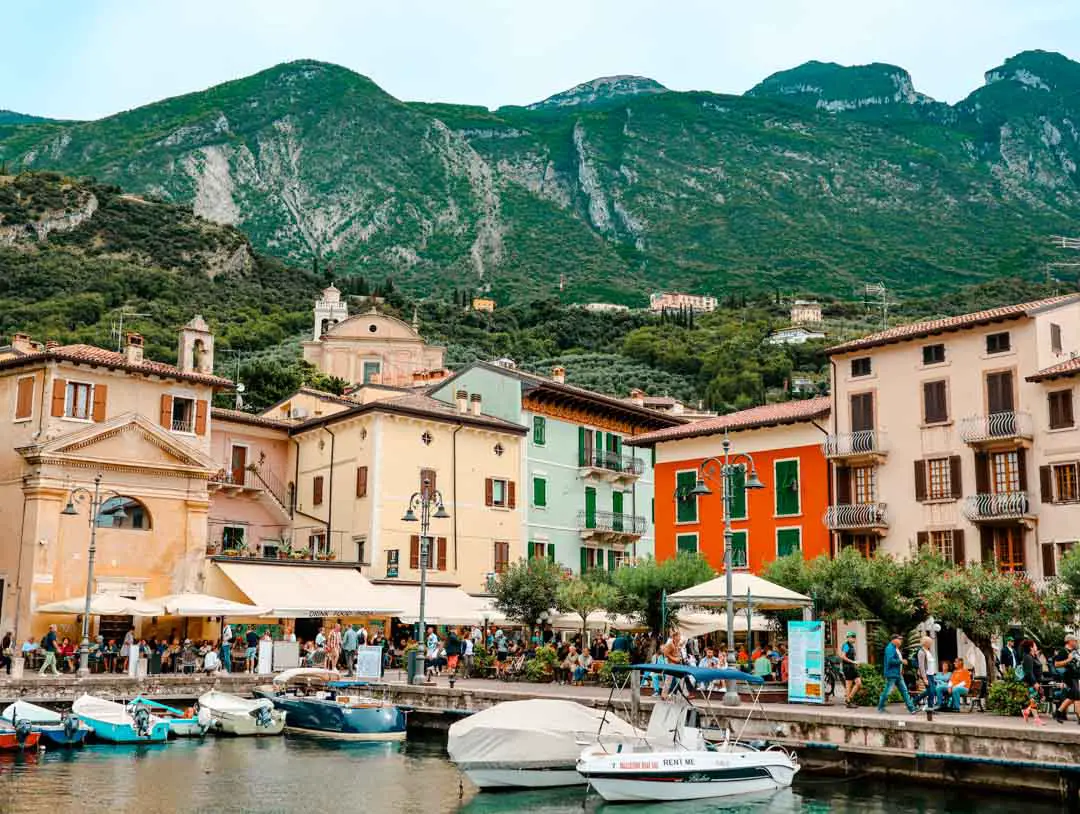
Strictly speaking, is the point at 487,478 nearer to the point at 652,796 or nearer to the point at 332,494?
the point at 332,494

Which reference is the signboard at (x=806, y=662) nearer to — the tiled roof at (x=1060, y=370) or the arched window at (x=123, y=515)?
the tiled roof at (x=1060, y=370)

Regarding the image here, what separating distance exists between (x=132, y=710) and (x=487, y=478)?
23736 millimetres

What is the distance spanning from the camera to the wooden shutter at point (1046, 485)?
39.9m

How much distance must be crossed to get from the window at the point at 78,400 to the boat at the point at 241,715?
496 inches

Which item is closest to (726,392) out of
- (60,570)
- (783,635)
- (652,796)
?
(783,635)

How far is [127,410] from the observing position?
4325 cm

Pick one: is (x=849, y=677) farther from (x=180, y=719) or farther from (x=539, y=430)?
(x=539, y=430)

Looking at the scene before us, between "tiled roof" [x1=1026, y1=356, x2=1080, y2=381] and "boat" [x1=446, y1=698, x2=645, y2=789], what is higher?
"tiled roof" [x1=1026, y1=356, x2=1080, y2=381]

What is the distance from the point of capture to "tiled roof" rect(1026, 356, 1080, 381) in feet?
129

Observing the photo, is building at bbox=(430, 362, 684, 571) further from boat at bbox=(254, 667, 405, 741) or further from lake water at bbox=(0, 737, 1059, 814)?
lake water at bbox=(0, 737, 1059, 814)

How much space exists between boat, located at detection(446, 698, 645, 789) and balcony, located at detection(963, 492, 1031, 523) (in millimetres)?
19919

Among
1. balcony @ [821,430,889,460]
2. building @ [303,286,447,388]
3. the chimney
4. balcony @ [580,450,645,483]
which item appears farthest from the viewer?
building @ [303,286,447,388]

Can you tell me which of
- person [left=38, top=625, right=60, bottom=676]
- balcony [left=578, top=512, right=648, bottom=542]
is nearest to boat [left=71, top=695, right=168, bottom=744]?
person [left=38, top=625, right=60, bottom=676]

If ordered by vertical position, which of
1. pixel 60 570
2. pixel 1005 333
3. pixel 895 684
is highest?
pixel 1005 333
